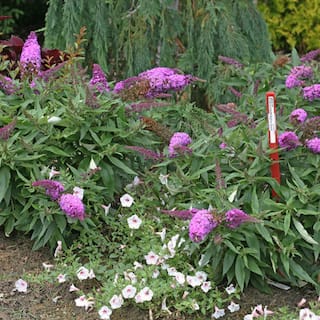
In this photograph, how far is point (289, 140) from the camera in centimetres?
331

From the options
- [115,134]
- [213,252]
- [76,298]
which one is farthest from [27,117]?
[213,252]

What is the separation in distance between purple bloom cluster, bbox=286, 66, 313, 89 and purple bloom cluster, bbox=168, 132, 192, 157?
0.71m

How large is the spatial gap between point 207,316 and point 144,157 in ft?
3.33

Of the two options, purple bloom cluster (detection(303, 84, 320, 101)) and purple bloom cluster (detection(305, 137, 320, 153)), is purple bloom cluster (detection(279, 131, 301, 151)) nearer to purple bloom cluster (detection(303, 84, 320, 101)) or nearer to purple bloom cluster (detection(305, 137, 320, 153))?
purple bloom cluster (detection(305, 137, 320, 153))

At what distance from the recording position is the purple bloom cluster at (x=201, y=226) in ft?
9.91

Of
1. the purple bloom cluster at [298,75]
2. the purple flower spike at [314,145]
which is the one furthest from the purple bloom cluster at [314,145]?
the purple bloom cluster at [298,75]

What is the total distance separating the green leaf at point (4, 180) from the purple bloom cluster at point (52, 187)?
0.75 feet

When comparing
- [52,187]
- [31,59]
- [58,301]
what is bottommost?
[58,301]

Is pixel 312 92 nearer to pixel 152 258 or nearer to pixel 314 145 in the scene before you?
pixel 314 145

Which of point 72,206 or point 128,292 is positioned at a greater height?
point 72,206

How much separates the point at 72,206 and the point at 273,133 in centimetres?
94

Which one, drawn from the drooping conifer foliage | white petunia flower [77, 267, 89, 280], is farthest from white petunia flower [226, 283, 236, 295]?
the drooping conifer foliage

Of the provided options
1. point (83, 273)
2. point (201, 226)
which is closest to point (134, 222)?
point (83, 273)

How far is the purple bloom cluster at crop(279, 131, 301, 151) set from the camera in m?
3.30
